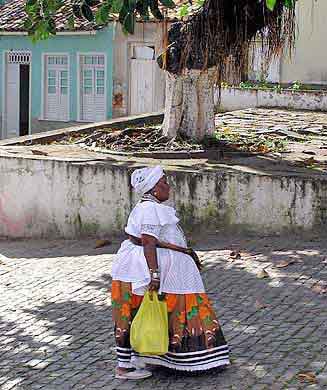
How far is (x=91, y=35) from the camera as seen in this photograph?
877 inches

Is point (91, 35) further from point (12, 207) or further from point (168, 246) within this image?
point (168, 246)

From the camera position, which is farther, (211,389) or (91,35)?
(91,35)

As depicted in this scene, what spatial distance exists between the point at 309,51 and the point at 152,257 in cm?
1764

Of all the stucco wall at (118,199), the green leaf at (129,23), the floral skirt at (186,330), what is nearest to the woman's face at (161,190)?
the floral skirt at (186,330)

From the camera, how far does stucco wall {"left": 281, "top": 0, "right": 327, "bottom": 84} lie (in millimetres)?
22312

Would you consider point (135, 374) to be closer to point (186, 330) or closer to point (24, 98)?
point (186, 330)

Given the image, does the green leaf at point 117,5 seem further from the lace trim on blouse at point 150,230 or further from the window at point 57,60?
the window at point 57,60

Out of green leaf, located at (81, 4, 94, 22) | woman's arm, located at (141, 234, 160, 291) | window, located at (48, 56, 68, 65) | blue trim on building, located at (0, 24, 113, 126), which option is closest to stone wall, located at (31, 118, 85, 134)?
blue trim on building, located at (0, 24, 113, 126)

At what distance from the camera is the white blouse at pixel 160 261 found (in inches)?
224

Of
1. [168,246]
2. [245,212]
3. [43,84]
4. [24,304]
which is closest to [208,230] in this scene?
[245,212]

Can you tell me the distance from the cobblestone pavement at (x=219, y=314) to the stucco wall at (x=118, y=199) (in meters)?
0.29

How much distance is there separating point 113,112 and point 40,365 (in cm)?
1631

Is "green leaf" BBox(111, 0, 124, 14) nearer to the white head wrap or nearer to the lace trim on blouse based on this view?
the white head wrap

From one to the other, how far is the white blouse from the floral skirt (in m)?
0.06
